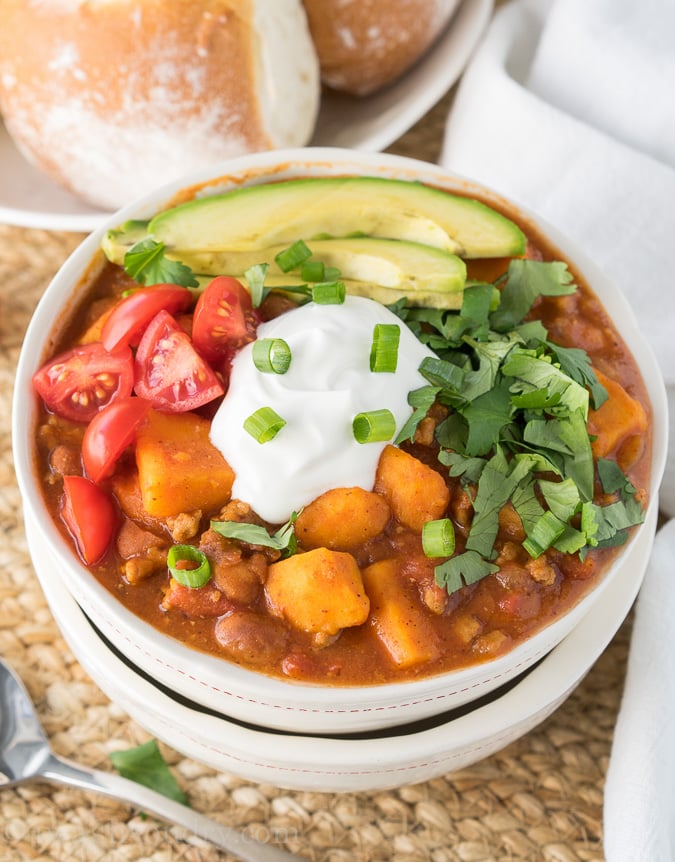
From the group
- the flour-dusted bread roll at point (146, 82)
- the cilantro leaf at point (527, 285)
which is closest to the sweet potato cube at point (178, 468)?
the cilantro leaf at point (527, 285)

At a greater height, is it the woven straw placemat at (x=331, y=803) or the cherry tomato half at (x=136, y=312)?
the cherry tomato half at (x=136, y=312)

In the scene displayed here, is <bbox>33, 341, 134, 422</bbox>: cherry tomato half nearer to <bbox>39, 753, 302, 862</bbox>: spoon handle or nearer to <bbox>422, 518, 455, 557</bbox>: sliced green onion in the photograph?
<bbox>422, 518, 455, 557</bbox>: sliced green onion

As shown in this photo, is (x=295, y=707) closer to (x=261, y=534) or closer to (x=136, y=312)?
(x=261, y=534)

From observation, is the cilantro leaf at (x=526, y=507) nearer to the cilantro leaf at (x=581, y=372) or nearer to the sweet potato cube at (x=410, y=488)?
the sweet potato cube at (x=410, y=488)

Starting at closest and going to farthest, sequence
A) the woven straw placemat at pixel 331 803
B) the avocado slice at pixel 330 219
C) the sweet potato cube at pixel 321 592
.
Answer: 1. the sweet potato cube at pixel 321 592
2. the avocado slice at pixel 330 219
3. the woven straw placemat at pixel 331 803

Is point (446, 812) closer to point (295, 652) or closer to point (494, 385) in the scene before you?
point (295, 652)

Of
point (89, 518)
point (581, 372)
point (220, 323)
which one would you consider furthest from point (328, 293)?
point (89, 518)
